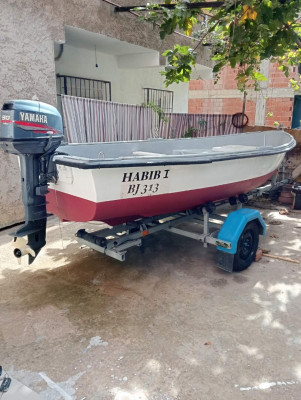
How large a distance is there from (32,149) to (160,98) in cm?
770

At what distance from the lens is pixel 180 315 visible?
2.96 meters

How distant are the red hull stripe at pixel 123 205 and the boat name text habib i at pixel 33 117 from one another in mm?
741

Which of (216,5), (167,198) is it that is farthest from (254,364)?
(216,5)

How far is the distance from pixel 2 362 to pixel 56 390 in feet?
1.82

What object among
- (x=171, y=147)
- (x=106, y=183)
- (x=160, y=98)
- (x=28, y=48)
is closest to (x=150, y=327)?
(x=106, y=183)

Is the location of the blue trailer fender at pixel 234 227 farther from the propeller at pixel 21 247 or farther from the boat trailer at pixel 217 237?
the propeller at pixel 21 247

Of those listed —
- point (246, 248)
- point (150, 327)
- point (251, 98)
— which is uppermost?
point (251, 98)

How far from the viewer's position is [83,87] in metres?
7.75

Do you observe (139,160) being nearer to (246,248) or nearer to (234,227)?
(234,227)

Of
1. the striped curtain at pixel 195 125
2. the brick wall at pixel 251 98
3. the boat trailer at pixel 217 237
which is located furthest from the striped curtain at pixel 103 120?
the brick wall at pixel 251 98

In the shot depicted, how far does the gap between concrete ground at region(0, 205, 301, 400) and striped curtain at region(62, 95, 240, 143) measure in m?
2.55

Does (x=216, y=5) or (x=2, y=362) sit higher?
(x=216, y=5)

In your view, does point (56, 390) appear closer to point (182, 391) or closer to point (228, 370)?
point (182, 391)

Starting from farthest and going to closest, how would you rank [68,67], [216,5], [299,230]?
[68,67] → [299,230] → [216,5]
